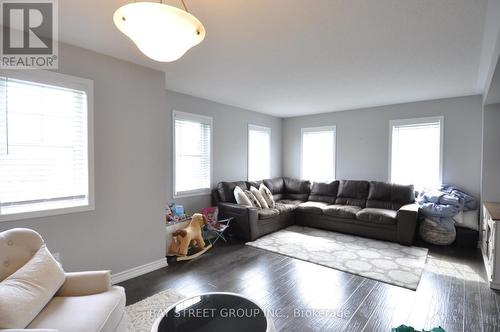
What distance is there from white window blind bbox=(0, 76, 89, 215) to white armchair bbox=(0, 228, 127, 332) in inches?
28.8

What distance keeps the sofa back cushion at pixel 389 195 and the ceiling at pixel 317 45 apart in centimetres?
171

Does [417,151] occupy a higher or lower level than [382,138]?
lower

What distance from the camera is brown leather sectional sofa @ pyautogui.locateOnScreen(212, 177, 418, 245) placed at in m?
4.27

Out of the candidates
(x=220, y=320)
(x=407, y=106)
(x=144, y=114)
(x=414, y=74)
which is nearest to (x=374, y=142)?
(x=407, y=106)

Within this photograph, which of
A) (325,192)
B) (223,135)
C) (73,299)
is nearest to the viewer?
(73,299)

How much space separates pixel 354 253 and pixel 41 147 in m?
4.10

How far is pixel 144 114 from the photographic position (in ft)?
10.2

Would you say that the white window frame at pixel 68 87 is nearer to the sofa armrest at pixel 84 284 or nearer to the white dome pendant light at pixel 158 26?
the sofa armrest at pixel 84 284

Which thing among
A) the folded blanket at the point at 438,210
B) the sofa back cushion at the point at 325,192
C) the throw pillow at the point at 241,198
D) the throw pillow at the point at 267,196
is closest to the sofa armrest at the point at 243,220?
the throw pillow at the point at 241,198

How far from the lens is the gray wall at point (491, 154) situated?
3756 millimetres

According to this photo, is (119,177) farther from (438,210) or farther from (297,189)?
(438,210)

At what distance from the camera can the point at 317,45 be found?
2496 mm

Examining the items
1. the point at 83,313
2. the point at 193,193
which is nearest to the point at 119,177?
the point at 83,313

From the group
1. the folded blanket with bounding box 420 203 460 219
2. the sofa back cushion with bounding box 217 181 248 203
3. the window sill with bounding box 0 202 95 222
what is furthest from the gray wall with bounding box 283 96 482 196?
the window sill with bounding box 0 202 95 222
